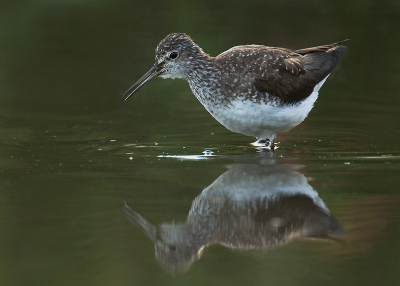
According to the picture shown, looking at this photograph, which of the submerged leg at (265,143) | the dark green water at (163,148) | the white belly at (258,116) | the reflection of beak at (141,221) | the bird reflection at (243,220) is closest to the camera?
the dark green water at (163,148)

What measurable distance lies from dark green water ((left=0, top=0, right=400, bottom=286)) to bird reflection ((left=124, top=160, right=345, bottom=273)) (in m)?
0.05

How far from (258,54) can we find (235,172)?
2399mm

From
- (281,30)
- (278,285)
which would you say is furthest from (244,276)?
(281,30)

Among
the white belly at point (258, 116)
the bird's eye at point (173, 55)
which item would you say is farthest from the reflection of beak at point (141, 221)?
the bird's eye at point (173, 55)

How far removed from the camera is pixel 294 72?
36.2 ft

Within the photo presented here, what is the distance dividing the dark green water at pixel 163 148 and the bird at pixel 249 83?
48 cm

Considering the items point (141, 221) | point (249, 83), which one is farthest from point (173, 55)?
point (141, 221)

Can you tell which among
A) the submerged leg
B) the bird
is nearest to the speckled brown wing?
the bird

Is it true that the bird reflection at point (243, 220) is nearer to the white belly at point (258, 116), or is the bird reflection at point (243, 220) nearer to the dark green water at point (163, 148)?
the dark green water at point (163, 148)

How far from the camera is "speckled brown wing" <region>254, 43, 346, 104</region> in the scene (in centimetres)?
1057

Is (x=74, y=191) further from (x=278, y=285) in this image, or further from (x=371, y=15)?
(x=371, y=15)

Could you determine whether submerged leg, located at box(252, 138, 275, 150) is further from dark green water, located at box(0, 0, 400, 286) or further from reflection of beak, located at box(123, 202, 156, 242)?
reflection of beak, located at box(123, 202, 156, 242)

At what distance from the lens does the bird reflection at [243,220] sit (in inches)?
271

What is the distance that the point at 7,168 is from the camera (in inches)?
371
